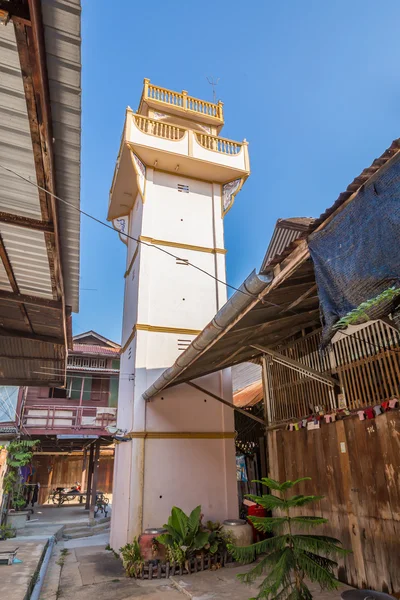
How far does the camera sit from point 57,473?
84.9 ft

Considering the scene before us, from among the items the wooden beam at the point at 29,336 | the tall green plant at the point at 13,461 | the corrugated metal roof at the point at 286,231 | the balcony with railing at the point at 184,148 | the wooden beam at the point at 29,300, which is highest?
the balcony with railing at the point at 184,148

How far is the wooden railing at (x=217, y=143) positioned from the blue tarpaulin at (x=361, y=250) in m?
11.6

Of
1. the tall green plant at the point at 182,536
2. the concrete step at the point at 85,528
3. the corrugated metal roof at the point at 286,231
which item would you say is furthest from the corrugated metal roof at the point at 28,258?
the concrete step at the point at 85,528

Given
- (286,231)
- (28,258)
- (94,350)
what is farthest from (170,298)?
(94,350)

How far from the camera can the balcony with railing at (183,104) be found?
1413 centimetres

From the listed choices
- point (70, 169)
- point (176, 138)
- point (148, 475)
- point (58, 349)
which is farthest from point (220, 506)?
point (176, 138)

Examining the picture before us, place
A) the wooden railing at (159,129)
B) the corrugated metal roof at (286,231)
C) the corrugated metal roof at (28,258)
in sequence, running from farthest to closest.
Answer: the wooden railing at (159,129) → the corrugated metal roof at (286,231) → the corrugated metal roof at (28,258)

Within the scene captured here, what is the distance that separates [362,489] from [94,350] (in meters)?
18.5

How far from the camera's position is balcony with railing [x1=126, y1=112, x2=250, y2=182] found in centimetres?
1241

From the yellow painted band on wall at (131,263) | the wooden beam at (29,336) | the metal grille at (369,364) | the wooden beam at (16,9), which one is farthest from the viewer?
the yellow painted band on wall at (131,263)

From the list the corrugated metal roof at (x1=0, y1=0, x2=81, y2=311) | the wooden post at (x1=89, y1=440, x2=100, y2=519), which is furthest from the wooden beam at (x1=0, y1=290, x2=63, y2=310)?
the wooden post at (x1=89, y1=440, x2=100, y2=519)

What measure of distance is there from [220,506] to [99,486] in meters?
21.4

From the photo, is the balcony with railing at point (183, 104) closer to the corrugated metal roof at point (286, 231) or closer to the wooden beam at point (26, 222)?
the corrugated metal roof at point (286, 231)

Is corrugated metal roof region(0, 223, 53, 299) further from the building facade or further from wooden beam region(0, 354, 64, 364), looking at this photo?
the building facade
